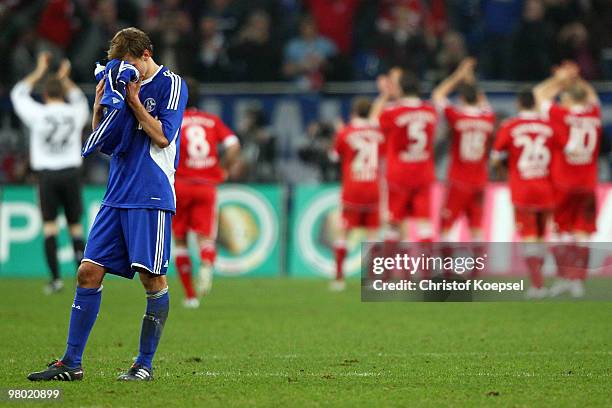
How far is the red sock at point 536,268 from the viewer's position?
51.5 ft

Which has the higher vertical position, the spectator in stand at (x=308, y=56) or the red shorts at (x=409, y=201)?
the spectator in stand at (x=308, y=56)

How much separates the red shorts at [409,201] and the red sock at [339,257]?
2.76 ft

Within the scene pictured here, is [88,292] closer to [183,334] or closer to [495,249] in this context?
[183,334]

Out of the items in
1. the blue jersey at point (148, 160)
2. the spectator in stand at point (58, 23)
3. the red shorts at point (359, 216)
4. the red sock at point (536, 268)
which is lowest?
the red sock at point (536, 268)

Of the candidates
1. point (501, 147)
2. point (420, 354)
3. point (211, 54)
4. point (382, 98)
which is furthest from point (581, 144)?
point (211, 54)

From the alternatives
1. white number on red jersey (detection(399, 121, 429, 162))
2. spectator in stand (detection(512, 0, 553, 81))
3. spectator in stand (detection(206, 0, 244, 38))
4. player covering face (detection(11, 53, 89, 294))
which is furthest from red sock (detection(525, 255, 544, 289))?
spectator in stand (detection(206, 0, 244, 38))

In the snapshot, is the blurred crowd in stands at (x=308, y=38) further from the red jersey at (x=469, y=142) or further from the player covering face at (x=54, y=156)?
the player covering face at (x=54, y=156)

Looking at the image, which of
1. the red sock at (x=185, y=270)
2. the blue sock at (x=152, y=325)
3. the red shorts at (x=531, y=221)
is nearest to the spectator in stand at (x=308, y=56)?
the red shorts at (x=531, y=221)

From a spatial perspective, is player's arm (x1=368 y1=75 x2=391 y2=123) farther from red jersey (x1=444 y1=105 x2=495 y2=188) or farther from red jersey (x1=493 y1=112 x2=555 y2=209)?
red jersey (x1=493 y1=112 x2=555 y2=209)

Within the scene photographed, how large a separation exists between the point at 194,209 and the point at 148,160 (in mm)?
6367

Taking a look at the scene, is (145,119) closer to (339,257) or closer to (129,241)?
(129,241)

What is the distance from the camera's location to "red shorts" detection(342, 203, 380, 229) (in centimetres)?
1727

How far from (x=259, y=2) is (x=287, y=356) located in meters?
13.1

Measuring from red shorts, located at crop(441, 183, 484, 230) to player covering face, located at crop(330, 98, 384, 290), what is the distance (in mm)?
967
